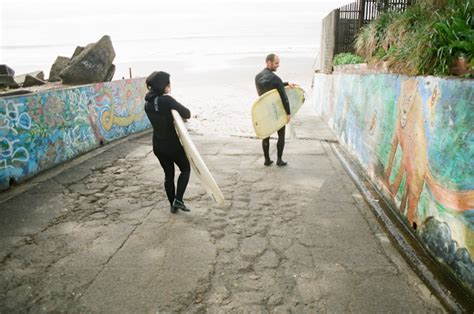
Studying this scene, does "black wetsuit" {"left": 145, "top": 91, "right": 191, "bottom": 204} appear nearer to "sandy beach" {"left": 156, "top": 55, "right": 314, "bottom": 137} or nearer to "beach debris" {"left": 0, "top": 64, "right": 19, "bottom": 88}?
"sandy beach" {"left": 156, "top": 55, "right": 314, "bottom": 137}

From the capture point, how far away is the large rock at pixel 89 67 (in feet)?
34.7

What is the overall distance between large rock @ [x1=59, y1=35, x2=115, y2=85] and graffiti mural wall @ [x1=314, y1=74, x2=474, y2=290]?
8258 mm

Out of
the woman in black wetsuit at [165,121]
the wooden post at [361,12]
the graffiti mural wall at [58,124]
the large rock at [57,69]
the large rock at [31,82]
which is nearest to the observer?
the woman in black wetsuit at [165,121]

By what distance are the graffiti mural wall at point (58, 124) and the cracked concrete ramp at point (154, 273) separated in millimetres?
2890

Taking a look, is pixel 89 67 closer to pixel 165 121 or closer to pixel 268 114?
pixel 268 114

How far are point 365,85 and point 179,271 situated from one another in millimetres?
4576

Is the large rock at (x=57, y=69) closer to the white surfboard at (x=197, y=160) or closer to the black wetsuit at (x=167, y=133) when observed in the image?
the black wetsuit at (x=167, y=133)

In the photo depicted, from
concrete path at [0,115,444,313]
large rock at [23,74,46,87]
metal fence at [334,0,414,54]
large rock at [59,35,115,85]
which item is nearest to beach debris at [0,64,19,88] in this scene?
large rock at [23,74,46,87]

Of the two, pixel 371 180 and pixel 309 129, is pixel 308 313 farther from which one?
pixel 309 129

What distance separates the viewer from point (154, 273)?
3.33 m

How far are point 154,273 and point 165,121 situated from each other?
1779 mm

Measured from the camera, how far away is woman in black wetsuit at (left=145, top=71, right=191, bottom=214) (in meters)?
4.12

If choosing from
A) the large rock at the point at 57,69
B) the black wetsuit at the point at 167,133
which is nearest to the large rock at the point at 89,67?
the large rock at the point at 57,69

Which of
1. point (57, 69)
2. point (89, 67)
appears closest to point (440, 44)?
point (89, 67)
